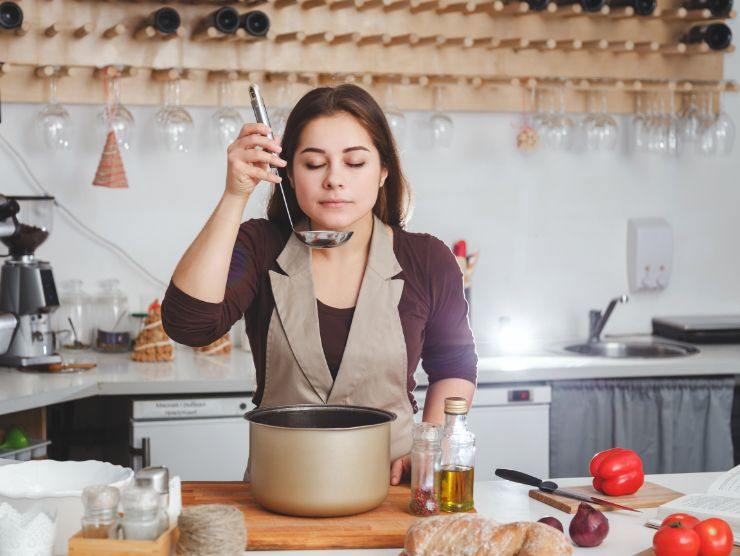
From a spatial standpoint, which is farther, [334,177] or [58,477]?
[334,177]

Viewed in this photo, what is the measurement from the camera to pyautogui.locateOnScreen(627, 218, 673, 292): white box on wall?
3961 millimetres

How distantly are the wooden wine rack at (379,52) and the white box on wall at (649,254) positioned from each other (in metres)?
0.49

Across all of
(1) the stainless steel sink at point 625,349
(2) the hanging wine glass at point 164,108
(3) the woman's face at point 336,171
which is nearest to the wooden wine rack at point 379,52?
(2) the hanging wine glass at point 164,108

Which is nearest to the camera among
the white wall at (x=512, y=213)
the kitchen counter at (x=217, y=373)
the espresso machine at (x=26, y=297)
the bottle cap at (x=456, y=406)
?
the bottle cap at (x=456, y=406)

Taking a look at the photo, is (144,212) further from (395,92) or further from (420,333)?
(420,333)

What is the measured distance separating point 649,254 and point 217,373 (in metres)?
1.91

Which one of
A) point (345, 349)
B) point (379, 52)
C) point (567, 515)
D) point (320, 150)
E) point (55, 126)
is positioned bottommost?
point (567, 515)

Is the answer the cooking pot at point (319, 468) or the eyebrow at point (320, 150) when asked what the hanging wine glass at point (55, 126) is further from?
the cooking pot at point (319, 468)

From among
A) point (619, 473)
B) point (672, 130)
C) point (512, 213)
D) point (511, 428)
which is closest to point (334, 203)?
point (619, 473)

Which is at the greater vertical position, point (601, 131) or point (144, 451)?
point (601, 131)

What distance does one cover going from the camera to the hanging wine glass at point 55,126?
10.5 ft

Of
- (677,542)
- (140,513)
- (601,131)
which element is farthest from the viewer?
(601,131)

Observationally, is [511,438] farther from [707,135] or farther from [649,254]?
[707,135]

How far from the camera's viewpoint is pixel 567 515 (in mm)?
1638
